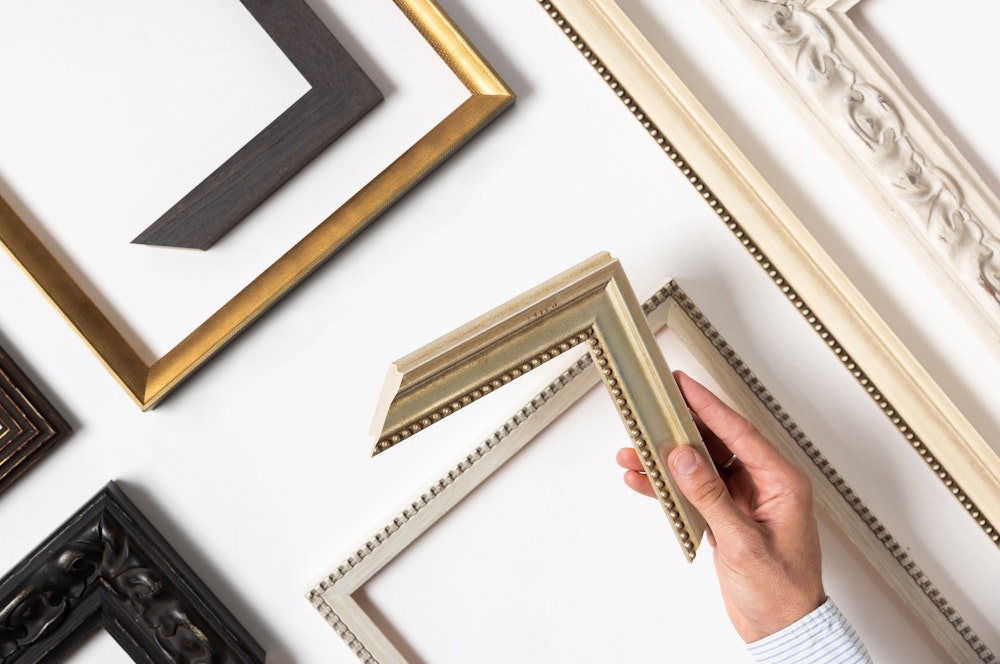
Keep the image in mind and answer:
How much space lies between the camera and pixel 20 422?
0.56 metres

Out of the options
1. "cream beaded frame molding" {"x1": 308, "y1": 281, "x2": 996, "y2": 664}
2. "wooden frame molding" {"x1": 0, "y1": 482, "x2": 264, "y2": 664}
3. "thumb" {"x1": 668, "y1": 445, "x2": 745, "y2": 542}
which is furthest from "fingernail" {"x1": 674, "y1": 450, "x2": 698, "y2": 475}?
"wooden frame molding" {"x1": 0, "y1": 482, "x2": 264, "y2": 664}

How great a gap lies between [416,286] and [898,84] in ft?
1.19

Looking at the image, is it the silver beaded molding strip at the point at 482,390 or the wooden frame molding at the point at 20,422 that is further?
the wooden frame molding at the point at 20,422

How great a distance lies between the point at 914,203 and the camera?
1.77 ft

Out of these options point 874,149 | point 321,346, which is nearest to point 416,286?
point 321,346

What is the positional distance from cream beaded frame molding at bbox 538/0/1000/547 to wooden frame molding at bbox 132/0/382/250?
0.15 meters

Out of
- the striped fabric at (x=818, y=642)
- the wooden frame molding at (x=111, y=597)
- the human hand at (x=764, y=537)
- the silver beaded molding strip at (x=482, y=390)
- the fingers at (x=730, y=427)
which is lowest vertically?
the striped fabric at (x=818, y=642)

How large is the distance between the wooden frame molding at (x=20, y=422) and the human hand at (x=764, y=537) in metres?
0.45

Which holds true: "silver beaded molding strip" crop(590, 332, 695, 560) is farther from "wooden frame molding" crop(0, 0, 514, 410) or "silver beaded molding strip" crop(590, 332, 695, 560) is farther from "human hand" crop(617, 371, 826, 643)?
"wooden frame molding" crop(0, 0, 514, 410)

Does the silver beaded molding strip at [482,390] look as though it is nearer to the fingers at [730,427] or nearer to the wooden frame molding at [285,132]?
the fingers at [730,427]

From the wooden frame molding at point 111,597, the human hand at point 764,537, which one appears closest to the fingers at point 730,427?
the human hand at point 764,537

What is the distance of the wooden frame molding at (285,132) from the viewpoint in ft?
1.78

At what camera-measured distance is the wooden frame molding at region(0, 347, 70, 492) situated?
56 centimetres

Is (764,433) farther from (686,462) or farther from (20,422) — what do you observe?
(20,422)
